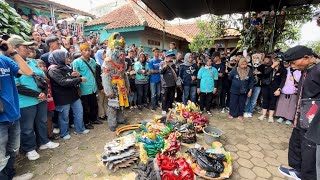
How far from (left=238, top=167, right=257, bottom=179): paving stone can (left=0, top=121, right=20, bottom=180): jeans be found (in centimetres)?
342

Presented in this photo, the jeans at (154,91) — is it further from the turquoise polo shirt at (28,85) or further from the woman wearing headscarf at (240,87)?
the turquoise polo shirt at (28,85)

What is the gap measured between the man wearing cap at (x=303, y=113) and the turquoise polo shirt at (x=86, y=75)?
3.96m

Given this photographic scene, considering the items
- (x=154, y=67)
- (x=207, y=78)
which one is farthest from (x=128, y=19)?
(x=207, y=78)

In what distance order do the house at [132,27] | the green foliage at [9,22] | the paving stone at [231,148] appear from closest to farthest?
1. the green foliage at [9,22]
2. the paving stone at [231,148]
3. the house at [132,27]

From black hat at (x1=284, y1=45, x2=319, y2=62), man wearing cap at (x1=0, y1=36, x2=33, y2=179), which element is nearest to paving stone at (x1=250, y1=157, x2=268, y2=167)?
black hat at (x1=284, y1=45, x2=319, y2=62)

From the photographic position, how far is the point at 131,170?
10.2ft

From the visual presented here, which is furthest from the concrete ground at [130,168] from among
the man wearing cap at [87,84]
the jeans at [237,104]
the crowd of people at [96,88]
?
the jeans at [237,104]

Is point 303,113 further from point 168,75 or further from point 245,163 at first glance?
point 168,75

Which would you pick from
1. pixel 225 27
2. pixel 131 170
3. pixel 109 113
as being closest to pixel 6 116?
pixel 131 170

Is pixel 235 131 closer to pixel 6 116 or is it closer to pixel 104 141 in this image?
pixel 104 141

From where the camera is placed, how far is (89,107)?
15.5ft

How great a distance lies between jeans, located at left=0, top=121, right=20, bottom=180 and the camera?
7.29 ft

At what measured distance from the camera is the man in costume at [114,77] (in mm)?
4301

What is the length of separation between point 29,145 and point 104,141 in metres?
1.36
